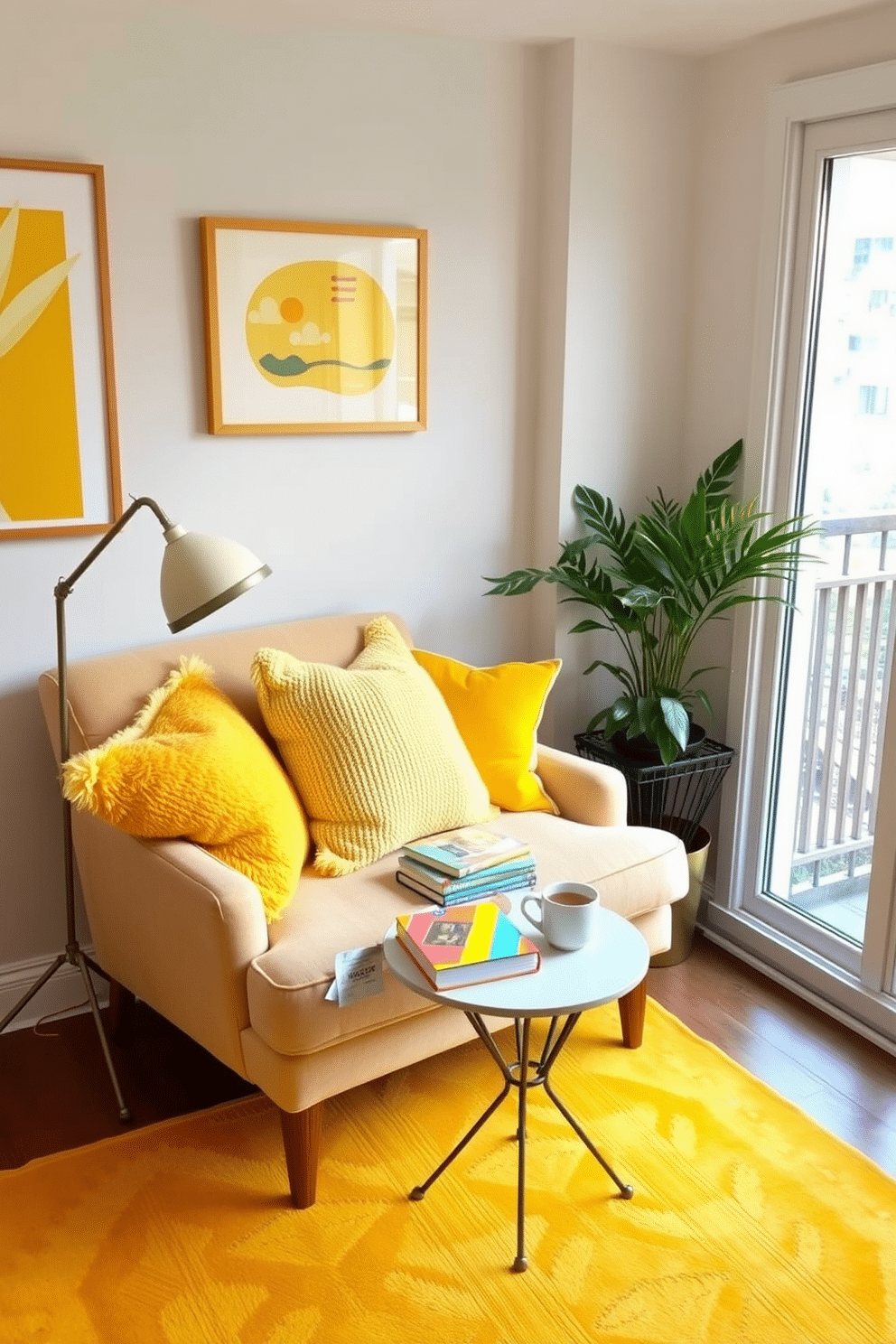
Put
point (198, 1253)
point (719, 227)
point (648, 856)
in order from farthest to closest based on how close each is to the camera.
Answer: point (719, 227), point (648, 856), point (198, 1253)

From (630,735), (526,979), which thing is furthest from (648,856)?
(526,979)

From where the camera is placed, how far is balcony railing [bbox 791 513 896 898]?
3049mm

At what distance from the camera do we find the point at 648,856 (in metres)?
2.63

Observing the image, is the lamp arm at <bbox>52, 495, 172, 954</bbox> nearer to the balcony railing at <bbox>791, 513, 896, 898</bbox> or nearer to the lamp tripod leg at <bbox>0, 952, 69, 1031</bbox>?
the lamp tripod leg at <bbox>0, 952, 69, 1031</bbox>

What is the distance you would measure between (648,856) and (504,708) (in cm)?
53

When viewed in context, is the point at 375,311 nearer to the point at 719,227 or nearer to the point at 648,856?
Answer: the point at 719,227

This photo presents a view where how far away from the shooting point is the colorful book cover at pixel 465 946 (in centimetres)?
198

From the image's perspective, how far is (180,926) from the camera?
2.29 m

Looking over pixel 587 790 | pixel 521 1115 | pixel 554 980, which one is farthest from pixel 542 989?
pixel 587 790

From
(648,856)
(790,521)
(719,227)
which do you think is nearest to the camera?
(648,856)

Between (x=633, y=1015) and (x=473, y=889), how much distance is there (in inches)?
24.8

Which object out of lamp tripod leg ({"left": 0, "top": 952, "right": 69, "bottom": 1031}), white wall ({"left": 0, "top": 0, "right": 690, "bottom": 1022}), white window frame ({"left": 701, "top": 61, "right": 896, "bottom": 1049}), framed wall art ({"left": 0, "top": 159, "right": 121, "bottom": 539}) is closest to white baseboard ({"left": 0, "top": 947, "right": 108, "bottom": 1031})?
white wall ({"left": 0, "top": 0, "right": 690, "bottom": 1022})

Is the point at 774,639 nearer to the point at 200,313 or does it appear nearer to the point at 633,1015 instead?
the point at 633,1015

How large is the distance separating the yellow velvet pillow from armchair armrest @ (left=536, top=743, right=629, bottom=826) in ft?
0.11
